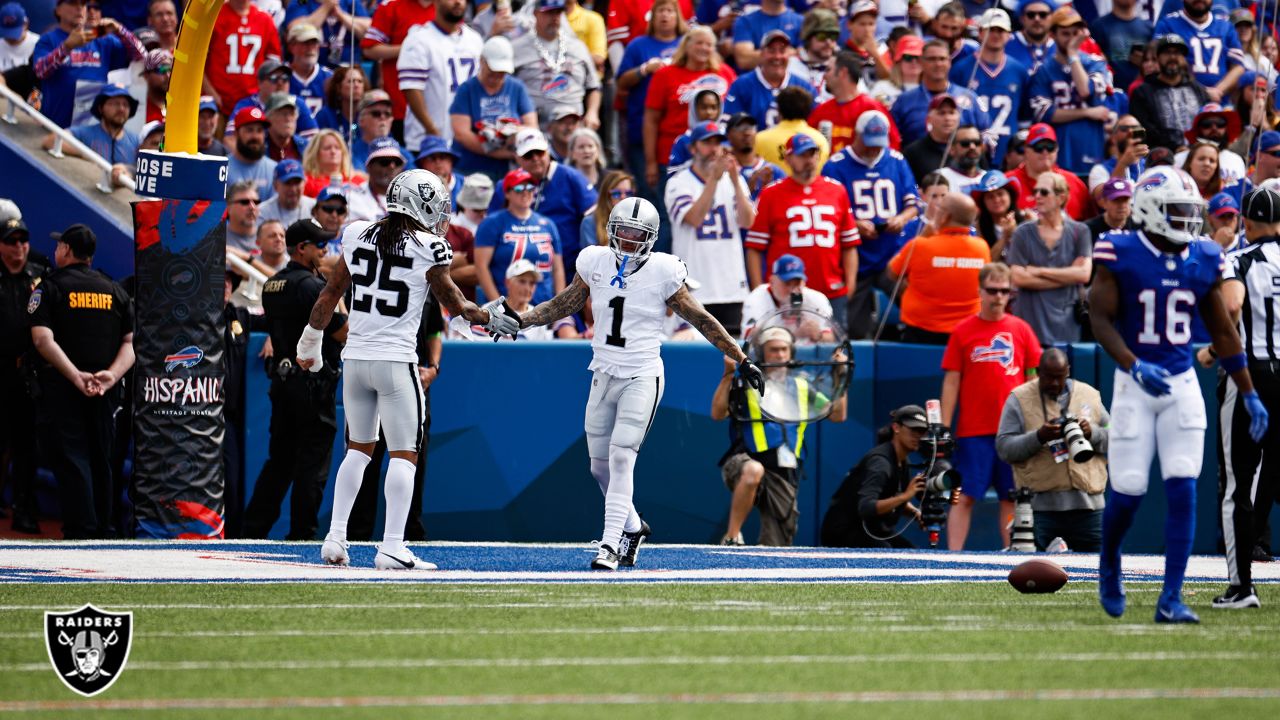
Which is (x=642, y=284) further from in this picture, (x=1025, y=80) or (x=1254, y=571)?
(x=1025, y=80)

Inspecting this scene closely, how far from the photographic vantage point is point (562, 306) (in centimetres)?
1012

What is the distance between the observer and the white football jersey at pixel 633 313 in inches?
387

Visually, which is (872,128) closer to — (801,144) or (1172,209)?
(801,144)

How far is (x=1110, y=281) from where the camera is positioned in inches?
307

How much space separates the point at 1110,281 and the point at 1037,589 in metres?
1.62

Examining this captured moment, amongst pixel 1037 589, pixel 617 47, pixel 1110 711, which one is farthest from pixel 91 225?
pixel 1110 711

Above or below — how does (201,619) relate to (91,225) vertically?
below

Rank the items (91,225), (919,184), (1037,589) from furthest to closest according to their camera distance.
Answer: (919,184) < (91,225) < (1037,589)

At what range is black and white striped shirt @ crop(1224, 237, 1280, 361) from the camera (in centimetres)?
918

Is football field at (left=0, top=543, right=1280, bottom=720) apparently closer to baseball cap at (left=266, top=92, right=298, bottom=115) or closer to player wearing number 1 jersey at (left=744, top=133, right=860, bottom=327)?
player wearing number 1 jersey at (left=744, top=133, right=860, bottom=327)

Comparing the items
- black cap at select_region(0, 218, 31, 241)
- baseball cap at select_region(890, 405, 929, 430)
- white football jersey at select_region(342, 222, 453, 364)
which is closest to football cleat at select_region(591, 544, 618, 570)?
white football jersey at select_region(342, 222, 453, 364)

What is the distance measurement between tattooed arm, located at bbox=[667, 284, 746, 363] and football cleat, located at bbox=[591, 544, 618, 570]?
1.16 m

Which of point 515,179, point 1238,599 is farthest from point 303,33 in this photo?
point 1238,599

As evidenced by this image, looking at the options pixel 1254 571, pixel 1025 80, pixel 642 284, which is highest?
pixel 1025 80
